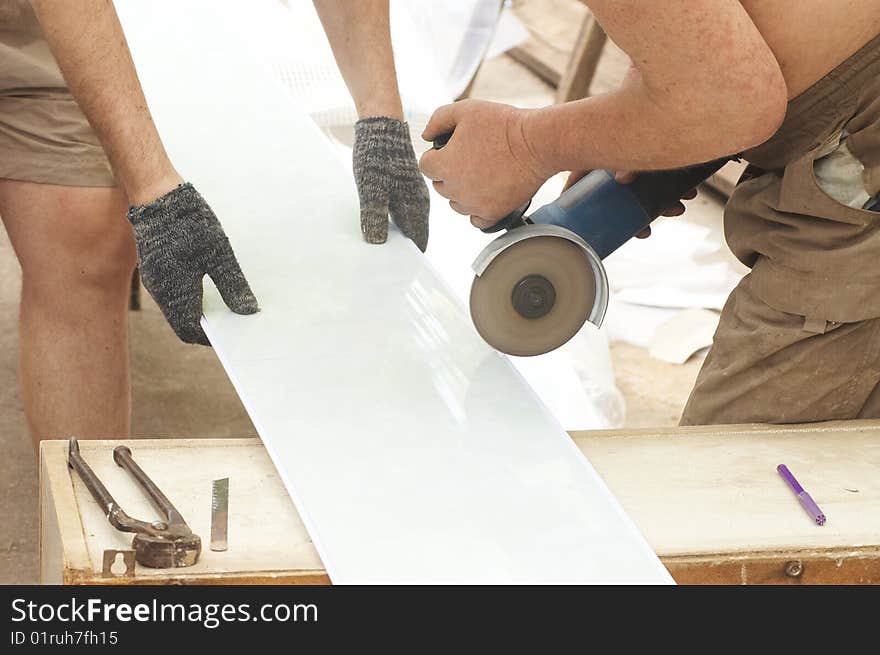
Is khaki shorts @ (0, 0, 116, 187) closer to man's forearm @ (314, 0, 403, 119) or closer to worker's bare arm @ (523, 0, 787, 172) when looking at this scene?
man's forearm @ (314, 0, 403, 119)

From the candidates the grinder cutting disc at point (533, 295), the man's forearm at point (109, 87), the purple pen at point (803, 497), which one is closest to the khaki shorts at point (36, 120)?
the man's forearm at point (109, 87)

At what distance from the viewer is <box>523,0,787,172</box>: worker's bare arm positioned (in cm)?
150

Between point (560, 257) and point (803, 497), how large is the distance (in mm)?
547

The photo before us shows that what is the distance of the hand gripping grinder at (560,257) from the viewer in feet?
6.09

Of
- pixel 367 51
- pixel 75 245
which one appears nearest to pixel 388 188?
pixel 367 51

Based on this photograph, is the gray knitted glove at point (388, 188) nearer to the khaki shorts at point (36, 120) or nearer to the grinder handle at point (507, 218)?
the grinder handle at point (507, 218)

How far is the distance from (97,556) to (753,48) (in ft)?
3.65

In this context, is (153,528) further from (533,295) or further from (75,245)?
(75,245)

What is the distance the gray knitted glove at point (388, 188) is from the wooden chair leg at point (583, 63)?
242cm

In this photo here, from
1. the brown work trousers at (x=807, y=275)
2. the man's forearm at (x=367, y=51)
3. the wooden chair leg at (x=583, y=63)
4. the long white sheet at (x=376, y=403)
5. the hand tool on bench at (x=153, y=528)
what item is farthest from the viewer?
the wooden chair leg at (x=583, y=63)

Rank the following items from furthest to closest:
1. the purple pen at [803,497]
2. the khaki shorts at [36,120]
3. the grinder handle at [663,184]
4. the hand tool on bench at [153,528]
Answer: the khaki shorts at [36,120]
the grinder handle at [663,184]
the purple pen at [803,497]
the hand tool on bench at [153,528]

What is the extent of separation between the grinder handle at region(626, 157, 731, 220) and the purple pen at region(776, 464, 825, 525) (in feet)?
1.65

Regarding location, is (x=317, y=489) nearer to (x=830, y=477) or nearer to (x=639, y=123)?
(x=639, y=123)

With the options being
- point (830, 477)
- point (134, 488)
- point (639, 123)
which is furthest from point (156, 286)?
point (830, 477)
